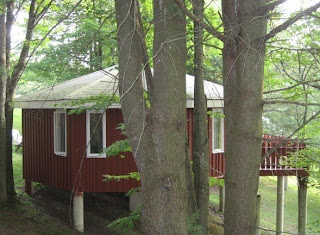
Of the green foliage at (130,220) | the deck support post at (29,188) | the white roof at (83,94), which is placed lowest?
the deck support post at (29,188)

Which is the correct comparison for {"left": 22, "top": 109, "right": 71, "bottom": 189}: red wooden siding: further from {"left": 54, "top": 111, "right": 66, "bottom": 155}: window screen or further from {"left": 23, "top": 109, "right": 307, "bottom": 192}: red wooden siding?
{"left": 54, "top": 111, "right": 66, "bottom": 155}: window screen

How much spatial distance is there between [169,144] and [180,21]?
4.34 feet

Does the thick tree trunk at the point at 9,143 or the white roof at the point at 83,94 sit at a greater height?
the white roof at the point at 83,94

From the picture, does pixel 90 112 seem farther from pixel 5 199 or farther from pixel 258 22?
pixel 258 22

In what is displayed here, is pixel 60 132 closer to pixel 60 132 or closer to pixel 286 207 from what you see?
pixel 60 132

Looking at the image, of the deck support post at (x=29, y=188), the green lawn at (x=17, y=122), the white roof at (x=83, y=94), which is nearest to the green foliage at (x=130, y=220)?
the white roof at (x=83, y=94)

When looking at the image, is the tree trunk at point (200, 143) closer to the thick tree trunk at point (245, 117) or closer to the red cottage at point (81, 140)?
the thick tree trunk at point (245, 117)

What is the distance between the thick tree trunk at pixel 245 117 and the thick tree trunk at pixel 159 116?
987 mm

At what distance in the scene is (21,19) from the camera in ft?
57.6

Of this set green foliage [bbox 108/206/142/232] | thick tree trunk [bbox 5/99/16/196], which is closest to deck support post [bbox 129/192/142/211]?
thick tree trunk [bbox 5/99/16/196]

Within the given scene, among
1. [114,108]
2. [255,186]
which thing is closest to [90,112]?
[114,108]

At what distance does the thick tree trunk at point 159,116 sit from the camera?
414cm

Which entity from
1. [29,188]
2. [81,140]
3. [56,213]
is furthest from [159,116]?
[29,188]

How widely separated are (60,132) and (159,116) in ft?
30.7
